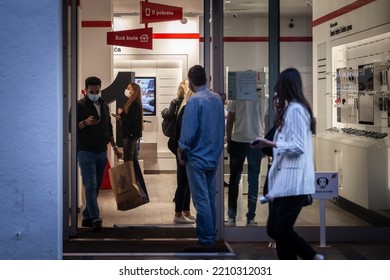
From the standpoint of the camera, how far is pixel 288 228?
16.9 feet

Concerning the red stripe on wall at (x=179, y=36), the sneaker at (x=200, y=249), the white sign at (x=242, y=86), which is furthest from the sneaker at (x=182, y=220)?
the red stripe on wall at (x=179, y=36)

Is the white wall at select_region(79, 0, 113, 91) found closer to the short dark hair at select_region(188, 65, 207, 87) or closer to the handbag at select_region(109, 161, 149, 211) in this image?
the handbag at select_region(109, 161, 149, 211)

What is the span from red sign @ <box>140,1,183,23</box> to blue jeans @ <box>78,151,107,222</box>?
9.94ft

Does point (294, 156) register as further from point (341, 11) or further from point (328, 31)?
point (341, 11)

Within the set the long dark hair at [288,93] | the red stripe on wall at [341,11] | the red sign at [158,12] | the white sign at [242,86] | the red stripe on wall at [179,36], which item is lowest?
the long dark hair at [288,93]

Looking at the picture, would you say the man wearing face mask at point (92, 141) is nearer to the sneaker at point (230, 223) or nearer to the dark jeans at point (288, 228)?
the sneaker at point (230, 223)

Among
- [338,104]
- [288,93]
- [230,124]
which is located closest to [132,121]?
[230,124]

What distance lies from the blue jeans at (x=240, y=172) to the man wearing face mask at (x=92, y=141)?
56.0 inches

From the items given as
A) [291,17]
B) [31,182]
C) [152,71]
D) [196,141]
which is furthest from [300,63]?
[152,71]

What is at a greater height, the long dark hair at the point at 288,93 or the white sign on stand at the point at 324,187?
the long dark hair at the point at 288,93

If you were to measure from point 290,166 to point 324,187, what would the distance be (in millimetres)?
2082

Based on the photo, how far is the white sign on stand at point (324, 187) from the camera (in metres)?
7.18

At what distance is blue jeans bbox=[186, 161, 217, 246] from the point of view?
22.5ft
